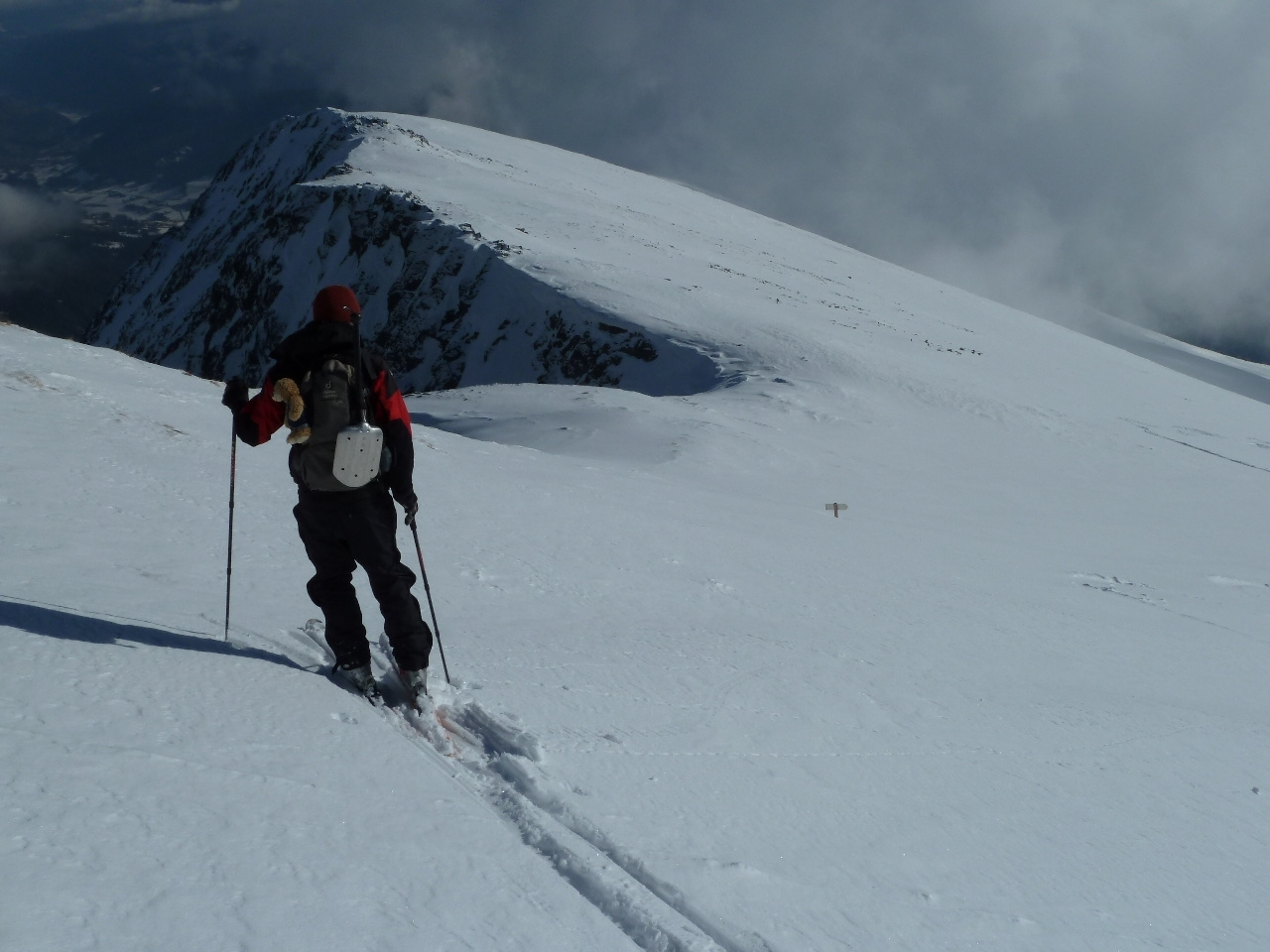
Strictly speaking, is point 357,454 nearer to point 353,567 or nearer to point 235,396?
point 353,567

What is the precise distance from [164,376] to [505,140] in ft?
220

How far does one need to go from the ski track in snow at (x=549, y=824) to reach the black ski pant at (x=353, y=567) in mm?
231

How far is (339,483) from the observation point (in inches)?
164

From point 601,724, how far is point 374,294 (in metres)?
43.2

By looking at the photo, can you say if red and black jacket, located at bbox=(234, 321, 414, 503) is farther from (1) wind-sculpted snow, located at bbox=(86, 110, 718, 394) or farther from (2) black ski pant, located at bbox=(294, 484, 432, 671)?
(1) wind-sculpted snow, located at bbox=(86, 110, 718, 394)

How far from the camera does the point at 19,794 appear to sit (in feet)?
8.34

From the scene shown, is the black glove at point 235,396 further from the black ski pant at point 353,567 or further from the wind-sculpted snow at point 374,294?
the wind-sculpted snow at point 374,294

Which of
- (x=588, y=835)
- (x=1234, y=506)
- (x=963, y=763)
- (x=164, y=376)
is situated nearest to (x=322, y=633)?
(x=588, y=835)

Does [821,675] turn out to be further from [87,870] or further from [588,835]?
[87,870]

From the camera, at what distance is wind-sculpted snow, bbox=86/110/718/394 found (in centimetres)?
3077

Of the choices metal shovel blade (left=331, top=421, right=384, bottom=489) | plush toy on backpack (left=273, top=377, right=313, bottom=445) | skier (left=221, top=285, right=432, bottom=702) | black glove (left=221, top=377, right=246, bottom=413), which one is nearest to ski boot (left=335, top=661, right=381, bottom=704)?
skier (left=221, top=285, right=432, bottom=702)

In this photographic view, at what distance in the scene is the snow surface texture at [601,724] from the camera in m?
2.67

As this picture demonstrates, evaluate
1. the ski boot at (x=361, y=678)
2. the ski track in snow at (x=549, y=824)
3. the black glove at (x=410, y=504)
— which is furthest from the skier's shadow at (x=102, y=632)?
the black glove at (x=410, y=504)

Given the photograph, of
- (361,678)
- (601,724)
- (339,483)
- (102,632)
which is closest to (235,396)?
(339,483)
